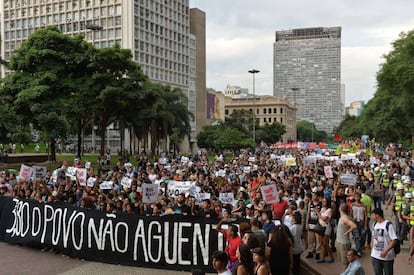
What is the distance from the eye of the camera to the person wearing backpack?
839cm

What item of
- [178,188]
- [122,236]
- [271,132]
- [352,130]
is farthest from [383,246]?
[271,132]

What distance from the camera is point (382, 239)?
8.50m

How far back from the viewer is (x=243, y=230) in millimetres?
8680

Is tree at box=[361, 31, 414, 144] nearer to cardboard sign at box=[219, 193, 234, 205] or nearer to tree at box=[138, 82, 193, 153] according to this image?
tree at box=[138, 82, 193, 153]

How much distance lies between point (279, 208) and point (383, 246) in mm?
4248

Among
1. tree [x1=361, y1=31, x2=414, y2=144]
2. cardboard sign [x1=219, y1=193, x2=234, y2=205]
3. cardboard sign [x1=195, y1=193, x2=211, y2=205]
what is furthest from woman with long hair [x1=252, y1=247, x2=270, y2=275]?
tree [x1=361, y1=31, x2=414, y2=144]

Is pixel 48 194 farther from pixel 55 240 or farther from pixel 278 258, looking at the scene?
pixel 278 258

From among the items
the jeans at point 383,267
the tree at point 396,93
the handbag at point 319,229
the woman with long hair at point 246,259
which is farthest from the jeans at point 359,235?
the tree at point 396,93

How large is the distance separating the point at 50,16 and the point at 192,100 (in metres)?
36.1

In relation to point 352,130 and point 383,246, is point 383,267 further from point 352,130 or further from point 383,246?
point 352,130

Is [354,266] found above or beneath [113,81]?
beneath

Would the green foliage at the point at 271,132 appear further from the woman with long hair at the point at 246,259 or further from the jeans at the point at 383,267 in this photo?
the woman with long hair at the point at 246,259

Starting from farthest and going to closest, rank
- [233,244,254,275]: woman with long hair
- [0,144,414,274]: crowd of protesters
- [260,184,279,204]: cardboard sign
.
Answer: [260,184,279,204]: cardboard sign, [0,144,414,274]: crowd of protesters, [233,244,254,275]: woman with long hair

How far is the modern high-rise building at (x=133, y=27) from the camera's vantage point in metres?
93.9
